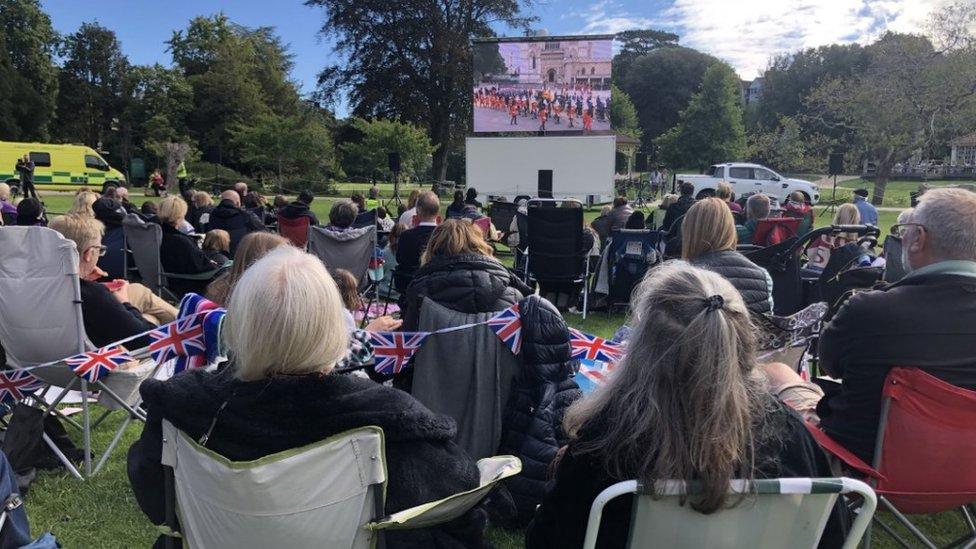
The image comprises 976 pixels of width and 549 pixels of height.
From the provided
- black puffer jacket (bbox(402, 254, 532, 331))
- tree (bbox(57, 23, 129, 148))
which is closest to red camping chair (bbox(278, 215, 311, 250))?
black puffer jacket (bbox(402, 254, 532, 331))

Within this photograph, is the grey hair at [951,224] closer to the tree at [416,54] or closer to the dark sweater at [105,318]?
the dark sweater at [105,318]

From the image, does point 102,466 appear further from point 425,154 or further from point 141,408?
point 425,154

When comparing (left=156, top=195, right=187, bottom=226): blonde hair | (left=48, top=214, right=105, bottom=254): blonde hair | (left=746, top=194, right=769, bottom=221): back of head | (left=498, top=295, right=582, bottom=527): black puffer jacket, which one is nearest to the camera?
(left=498, top=295, right=582, bottom=527): black puffer jacket

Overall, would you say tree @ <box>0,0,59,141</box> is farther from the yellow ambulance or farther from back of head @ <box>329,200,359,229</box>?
back of head @ <box>329,200,359,229</box>

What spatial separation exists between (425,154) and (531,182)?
5.26 meters

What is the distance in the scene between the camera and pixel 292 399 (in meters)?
1.48

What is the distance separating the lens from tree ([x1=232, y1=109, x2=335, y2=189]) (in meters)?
30.2

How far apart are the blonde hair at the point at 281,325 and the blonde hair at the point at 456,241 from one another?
5.17ft

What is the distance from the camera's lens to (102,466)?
3451 millimetres

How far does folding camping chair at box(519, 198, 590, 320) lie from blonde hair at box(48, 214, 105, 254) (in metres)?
4.04

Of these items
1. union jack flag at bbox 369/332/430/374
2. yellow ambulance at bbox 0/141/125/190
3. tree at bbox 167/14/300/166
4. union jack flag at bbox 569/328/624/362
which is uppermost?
tree at bbox 167/14/300/166

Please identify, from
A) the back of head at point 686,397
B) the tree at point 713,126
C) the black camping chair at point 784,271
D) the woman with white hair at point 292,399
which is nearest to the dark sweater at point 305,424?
the woman with white hair at point 292,399

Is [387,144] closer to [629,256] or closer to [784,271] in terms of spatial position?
→ [629,256]

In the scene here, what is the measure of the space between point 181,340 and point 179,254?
3367 millimetres
